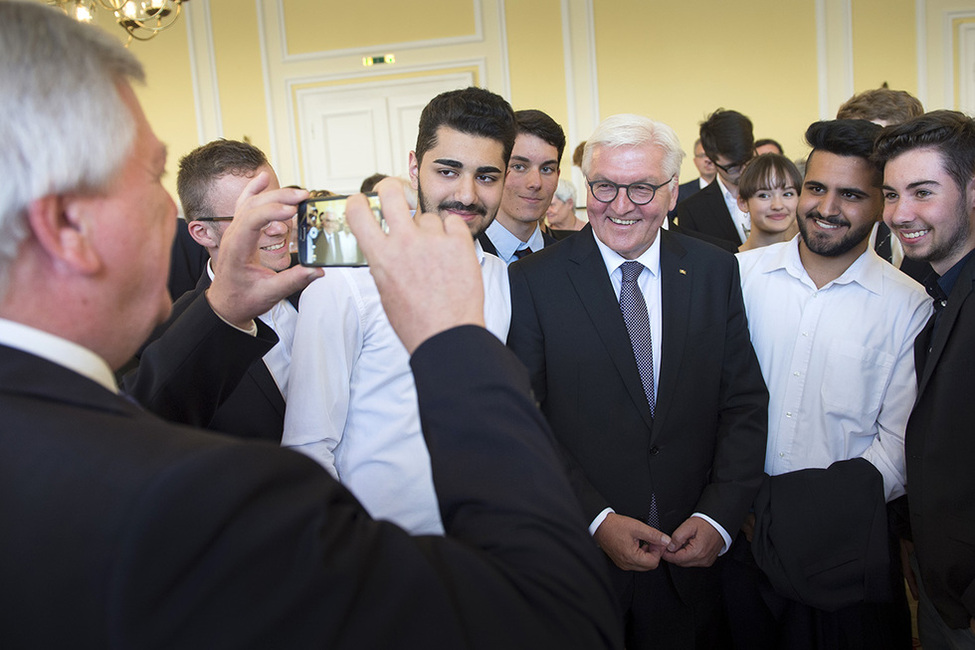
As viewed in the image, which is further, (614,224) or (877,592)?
(614,224)

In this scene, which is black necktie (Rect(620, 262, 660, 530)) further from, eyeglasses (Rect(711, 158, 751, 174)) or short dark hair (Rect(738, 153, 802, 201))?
eyeglasses (Rect(711, 158, 751, 174))

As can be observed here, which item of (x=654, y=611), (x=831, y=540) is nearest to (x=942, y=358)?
(x=831, y=540)

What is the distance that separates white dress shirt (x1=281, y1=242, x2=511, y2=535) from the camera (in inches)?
66.2

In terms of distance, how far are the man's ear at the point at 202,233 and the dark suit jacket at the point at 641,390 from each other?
88cm

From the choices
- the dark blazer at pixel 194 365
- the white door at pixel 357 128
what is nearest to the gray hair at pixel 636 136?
the dark blazer at pixel 194 365

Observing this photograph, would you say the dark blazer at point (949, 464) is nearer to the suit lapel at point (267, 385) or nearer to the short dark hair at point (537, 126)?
the suit lapel at point (267, 385)

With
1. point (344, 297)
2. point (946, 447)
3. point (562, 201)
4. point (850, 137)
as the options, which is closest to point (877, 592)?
point (946, 447)

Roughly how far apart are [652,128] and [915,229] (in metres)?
→ 0.78

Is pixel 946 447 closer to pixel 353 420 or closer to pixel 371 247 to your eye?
pixel 353 420

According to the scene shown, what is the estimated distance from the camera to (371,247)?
80 centimetres

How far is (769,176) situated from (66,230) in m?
3.38

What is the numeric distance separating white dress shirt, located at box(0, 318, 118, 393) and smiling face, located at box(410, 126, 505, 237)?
148cm

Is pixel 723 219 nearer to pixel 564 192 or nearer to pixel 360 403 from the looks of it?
pixel 564 192

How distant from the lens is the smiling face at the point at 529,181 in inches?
122
